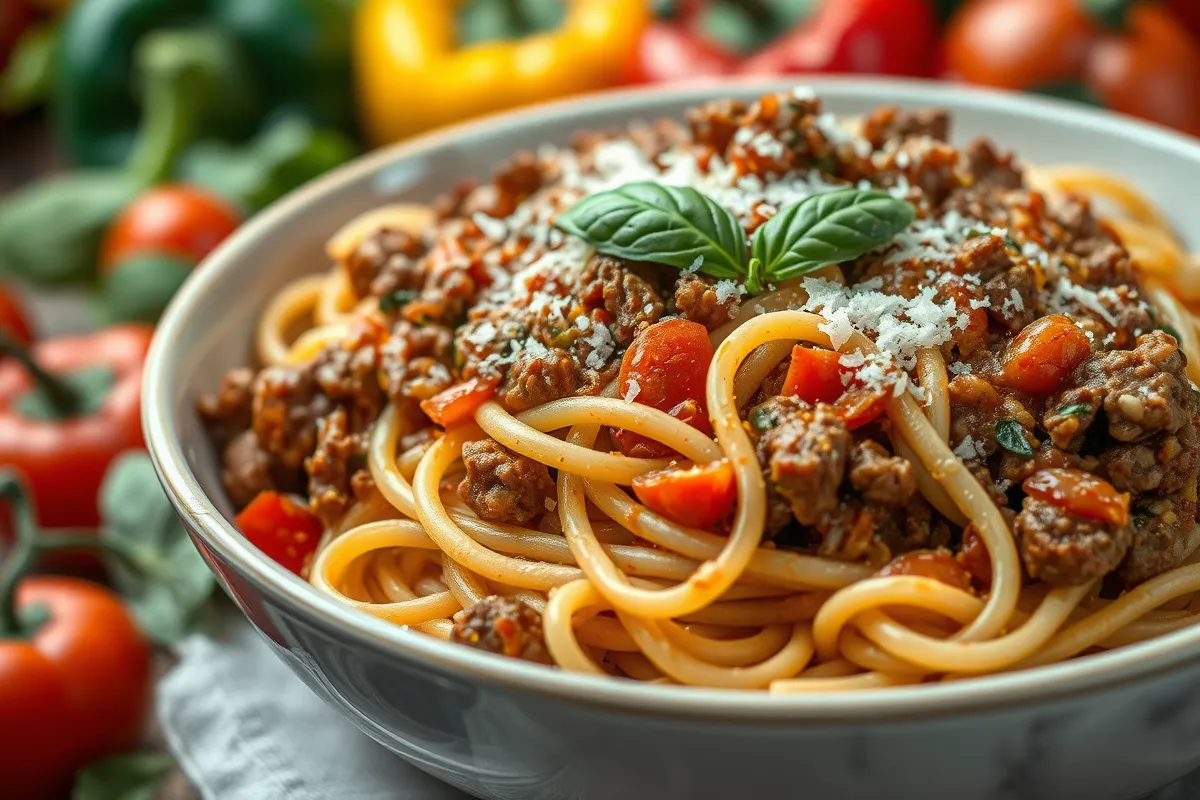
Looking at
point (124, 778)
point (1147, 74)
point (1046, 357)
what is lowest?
point (124, 778)

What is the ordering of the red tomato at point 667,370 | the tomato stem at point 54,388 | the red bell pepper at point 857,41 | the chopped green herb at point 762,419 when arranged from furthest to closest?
the red bell pepper at point 857,41 < the tomato stem at point 54,388 < the red tomato at point 667,370 < the chopped green herb at point 762,419

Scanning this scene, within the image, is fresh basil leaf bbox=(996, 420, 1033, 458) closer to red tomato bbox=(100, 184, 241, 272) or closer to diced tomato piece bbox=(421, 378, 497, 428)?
diced tomato piece bbox=(421, 378, 497, 428)

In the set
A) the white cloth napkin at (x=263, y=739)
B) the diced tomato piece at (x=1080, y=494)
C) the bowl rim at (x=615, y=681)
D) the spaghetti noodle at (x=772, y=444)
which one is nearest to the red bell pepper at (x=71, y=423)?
the white cloth napkin at (x=263, y=739)

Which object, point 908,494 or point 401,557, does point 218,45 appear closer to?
point 401,557

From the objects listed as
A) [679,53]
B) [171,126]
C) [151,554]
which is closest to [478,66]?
[679,53]

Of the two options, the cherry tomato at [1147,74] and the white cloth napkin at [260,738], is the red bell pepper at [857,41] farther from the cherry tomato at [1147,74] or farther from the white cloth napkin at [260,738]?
the white cloth napkin at [260,738]

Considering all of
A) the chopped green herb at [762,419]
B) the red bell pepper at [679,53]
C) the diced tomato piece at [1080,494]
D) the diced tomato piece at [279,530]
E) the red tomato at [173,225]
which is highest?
the red bell pepper at [679,53]

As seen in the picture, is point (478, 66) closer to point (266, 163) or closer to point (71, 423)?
point (266, 163)
